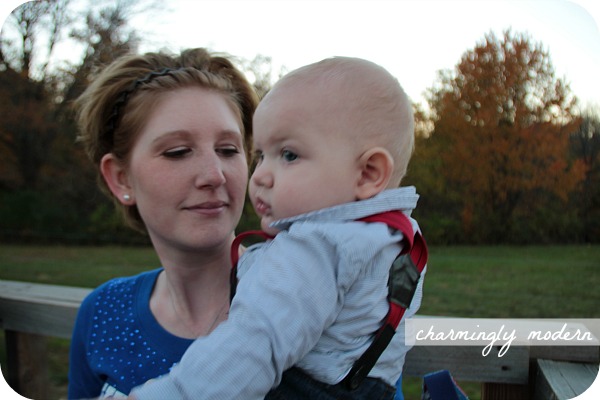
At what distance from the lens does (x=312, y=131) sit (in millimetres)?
942

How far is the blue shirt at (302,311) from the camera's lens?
770mm

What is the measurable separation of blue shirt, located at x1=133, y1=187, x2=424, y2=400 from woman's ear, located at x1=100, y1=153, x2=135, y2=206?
2.71 feet

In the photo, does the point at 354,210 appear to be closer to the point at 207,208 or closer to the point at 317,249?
the point at 317,249

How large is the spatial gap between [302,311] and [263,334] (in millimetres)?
69

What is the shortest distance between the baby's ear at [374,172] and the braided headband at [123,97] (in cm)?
80

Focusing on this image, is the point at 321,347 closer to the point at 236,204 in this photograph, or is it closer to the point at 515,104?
the point at 236,204

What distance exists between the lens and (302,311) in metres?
0.79

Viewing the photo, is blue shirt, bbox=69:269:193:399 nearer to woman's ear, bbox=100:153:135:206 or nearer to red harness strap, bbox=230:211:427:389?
woman's ear, bbox=100:153:135:206

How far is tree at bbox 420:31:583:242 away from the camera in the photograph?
12.2ft

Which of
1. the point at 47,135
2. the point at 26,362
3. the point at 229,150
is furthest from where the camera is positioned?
the point at 47,135

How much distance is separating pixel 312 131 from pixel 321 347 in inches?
15.1

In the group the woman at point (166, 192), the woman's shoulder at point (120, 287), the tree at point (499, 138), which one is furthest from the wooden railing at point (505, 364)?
the tree at point (499, 138)

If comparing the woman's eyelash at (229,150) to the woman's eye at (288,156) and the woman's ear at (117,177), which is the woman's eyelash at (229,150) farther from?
the woman's eye at (288,156)

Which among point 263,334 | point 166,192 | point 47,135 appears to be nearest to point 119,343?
point 166,192
